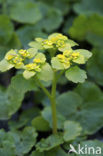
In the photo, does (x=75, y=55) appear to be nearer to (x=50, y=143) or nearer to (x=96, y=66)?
(x=50, y=143)

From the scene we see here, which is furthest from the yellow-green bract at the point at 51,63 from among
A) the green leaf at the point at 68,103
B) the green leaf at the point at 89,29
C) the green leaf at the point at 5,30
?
the green leaf at the point at 89,29

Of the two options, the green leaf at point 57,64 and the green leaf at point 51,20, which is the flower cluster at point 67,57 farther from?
the green leaf at point 51,20

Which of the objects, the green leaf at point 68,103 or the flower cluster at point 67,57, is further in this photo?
the green leaf at point 68,103

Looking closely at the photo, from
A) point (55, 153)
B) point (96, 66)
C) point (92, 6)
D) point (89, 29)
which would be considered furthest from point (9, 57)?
point (92, 6)

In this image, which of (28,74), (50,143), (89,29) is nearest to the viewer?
(28,74)

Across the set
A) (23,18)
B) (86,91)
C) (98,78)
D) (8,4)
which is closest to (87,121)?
(86,91)

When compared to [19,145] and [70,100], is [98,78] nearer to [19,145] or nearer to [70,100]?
[70,100]
